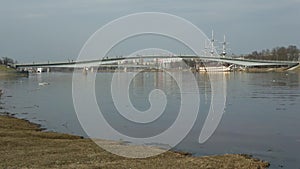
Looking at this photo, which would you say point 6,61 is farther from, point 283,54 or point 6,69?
point 283,54

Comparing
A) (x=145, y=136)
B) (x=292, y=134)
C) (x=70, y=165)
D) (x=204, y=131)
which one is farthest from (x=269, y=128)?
(x=70, y=165)

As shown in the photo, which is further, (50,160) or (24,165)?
(50,160)

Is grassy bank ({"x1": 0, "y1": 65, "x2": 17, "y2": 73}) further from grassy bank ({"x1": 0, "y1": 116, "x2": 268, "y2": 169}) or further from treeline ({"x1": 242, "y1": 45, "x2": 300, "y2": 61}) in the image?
grassy bank ({"x1": 0, "y1": 116, "x2": 268, "y2": 169})

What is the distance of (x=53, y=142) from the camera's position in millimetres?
16656

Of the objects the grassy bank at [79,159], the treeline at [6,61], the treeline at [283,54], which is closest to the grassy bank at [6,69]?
the treeline at [6,61]

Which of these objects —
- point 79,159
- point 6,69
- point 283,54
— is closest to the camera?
point 79,159

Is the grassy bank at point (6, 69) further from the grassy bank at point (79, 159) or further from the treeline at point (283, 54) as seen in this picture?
the grassy bank at point (79, 159)

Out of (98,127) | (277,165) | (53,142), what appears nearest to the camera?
(277,165)

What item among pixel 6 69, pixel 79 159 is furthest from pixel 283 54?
pixel 79 159

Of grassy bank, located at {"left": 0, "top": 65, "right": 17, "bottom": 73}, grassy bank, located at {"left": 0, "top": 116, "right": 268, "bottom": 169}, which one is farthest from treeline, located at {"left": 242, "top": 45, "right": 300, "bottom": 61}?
grassy bank, located at {"left": 0, "top": 116, "right": 268, "bottom": 169}

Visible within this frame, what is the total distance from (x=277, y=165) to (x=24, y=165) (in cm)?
865

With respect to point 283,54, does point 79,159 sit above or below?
below

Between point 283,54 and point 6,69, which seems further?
point 283,54

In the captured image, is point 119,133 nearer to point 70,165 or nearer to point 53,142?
point 53,142
